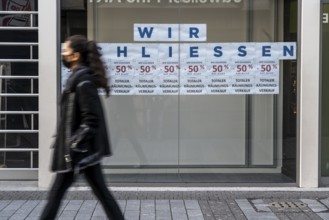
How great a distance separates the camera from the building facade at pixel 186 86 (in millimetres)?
8516

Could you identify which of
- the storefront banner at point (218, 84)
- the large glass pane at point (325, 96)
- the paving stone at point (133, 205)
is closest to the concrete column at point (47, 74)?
the paving stone at point (133, 205)

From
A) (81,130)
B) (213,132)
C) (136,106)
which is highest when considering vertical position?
(136,106)

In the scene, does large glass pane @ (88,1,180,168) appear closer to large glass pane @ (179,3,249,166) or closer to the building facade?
the building facade

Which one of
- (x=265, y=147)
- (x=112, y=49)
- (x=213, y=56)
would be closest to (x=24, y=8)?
(x=112, y=49)

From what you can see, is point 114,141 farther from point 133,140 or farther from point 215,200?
point 215,200

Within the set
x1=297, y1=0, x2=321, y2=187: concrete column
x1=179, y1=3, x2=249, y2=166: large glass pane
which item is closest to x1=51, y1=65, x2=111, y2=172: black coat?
x1=297, y1=0, x2=321, y2=187: concrete column

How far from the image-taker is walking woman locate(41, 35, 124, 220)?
524cm

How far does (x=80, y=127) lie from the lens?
5277 mm

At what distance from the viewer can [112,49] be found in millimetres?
8883

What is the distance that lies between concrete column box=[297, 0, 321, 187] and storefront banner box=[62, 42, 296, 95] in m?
0.43

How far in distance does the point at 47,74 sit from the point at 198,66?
7.29 ft

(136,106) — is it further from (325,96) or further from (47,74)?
(325,96)

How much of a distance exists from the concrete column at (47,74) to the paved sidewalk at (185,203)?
74 cm

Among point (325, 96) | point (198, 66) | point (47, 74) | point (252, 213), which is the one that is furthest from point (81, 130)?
point (325, 96)
